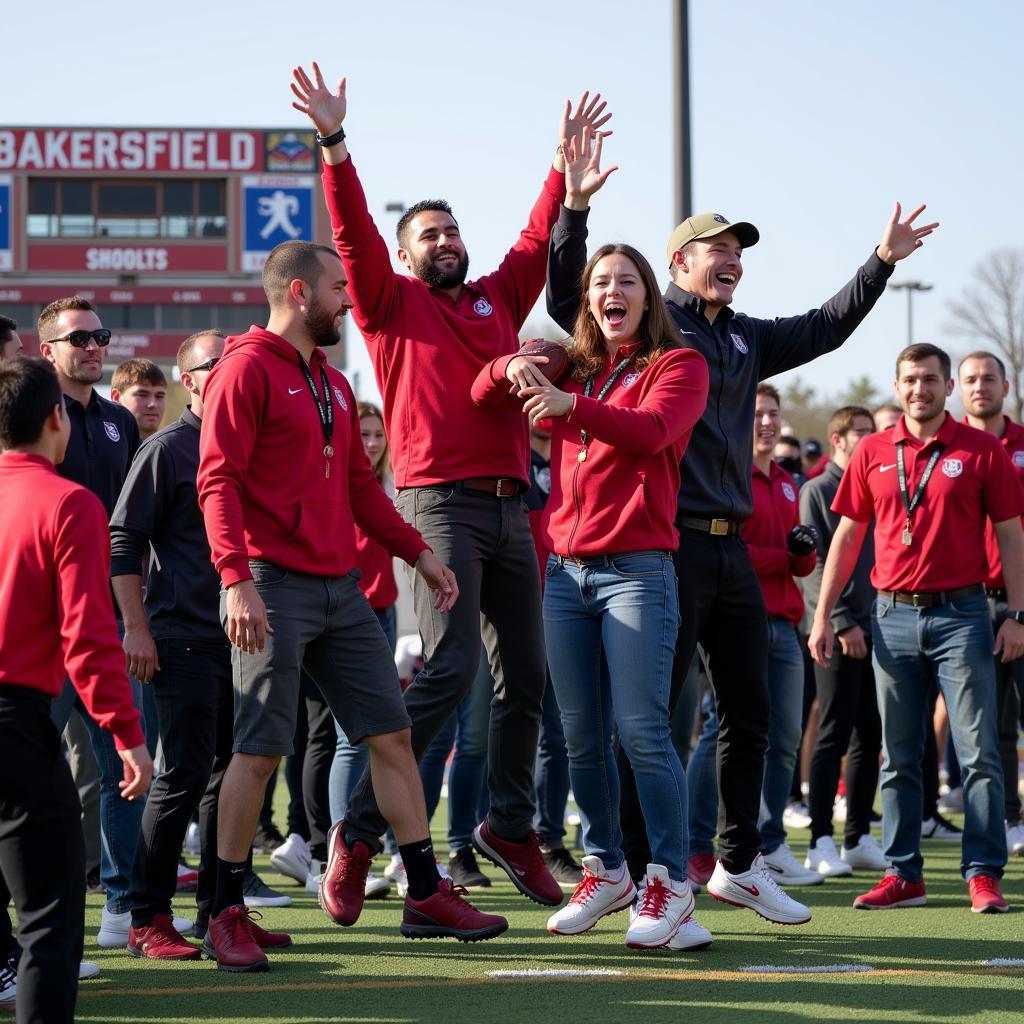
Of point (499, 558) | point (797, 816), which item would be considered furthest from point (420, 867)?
point (797, 816)

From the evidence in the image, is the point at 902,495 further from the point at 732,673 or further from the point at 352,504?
the point at 352,504

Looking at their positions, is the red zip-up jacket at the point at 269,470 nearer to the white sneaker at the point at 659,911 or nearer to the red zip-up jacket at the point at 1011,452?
the white sneaker at the point at 659,911

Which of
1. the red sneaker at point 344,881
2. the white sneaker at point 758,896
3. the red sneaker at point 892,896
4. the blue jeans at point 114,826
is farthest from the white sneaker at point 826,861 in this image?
the blue jeans at point 114,826

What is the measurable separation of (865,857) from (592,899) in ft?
10.1

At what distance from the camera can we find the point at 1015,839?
30.0 feet

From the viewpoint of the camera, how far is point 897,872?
7.18 m

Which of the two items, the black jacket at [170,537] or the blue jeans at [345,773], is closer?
the black jacket at [170,537]

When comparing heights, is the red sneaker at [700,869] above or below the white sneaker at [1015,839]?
above

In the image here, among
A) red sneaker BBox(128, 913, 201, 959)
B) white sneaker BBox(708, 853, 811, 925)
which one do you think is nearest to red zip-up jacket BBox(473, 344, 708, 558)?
white sneaker BBox(708, 853, 811, 925)

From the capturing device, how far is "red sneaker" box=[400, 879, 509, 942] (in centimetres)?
563

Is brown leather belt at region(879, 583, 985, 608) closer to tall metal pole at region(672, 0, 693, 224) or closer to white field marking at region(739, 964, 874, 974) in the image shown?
white field marking at region(739, 964, 874, 974)

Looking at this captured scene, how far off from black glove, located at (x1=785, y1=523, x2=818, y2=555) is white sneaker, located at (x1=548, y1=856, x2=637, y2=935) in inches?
96.2

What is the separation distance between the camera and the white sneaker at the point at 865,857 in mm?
8539

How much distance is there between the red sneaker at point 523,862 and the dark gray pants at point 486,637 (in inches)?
1.9
